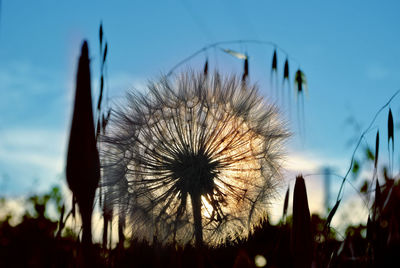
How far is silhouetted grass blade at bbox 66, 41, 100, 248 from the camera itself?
2.99 feet

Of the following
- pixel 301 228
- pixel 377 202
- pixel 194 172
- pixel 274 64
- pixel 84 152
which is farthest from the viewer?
pixel 194 172

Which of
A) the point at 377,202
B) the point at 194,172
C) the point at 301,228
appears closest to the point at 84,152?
the point at 301,228

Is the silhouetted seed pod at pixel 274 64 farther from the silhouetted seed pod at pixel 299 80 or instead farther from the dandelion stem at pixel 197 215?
the dandelion stem at pixel 197 215

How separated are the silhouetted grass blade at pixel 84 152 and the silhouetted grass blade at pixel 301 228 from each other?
878 mm

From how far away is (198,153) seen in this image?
2941 millimetres

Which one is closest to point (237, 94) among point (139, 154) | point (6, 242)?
point (139, 154)

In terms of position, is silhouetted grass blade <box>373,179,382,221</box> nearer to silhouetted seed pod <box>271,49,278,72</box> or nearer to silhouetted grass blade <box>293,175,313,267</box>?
silhouetted grass blade <box>293,175,313,267</box>

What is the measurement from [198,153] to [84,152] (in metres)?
2.03

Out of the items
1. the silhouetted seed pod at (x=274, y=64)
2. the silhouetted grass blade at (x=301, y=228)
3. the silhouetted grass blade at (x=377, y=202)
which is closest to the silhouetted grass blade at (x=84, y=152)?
the silhouetted grass blade at (x=301, y=228)

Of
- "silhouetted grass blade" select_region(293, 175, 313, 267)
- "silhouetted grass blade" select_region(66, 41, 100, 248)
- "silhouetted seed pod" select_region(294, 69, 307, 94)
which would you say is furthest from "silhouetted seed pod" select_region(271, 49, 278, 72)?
"silhouetted grass blade" select_region(66, 41, 100, 248)

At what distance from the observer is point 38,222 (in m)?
3.37

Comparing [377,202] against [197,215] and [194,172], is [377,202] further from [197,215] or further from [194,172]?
[194,172]

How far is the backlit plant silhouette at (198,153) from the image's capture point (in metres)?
2.79

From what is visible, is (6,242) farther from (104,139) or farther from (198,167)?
(198,167)
